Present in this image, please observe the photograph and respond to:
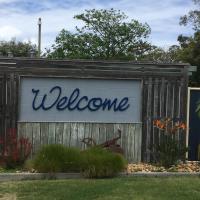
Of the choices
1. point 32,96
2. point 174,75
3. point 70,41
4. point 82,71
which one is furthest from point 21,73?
point 70,41

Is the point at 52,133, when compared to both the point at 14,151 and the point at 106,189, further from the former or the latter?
the point at 106,189

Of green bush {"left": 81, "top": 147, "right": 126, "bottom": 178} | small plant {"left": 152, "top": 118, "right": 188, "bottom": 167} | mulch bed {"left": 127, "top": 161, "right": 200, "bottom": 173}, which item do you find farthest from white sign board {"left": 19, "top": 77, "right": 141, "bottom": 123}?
green bush {"left": 81, "top": 147, "right": 126, "bottom": 178}

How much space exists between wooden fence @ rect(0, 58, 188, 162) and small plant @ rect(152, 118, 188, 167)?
0.23 m

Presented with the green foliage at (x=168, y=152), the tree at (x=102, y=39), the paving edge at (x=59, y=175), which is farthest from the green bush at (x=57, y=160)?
the tree at (x=102, y=39)

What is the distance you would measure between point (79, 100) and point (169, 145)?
252 cm

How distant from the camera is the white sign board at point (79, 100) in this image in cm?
1423

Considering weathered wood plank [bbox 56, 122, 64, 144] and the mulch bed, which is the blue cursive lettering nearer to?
weathered wood plank [bbox 56, 122, 64, 144]

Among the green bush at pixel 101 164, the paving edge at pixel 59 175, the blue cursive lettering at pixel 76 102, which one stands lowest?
the paving edge at pixel 59 175

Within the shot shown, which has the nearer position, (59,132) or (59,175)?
(59,175)

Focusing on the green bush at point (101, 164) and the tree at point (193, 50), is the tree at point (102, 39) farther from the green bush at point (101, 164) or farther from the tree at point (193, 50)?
the green bush at point (101, 164)

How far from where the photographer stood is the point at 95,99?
1454 centimetres

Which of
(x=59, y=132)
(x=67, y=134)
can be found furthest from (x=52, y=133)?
(x=67, y=134)

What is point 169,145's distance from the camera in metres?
14.2

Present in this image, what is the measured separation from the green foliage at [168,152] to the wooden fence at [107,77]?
1.53 ft
